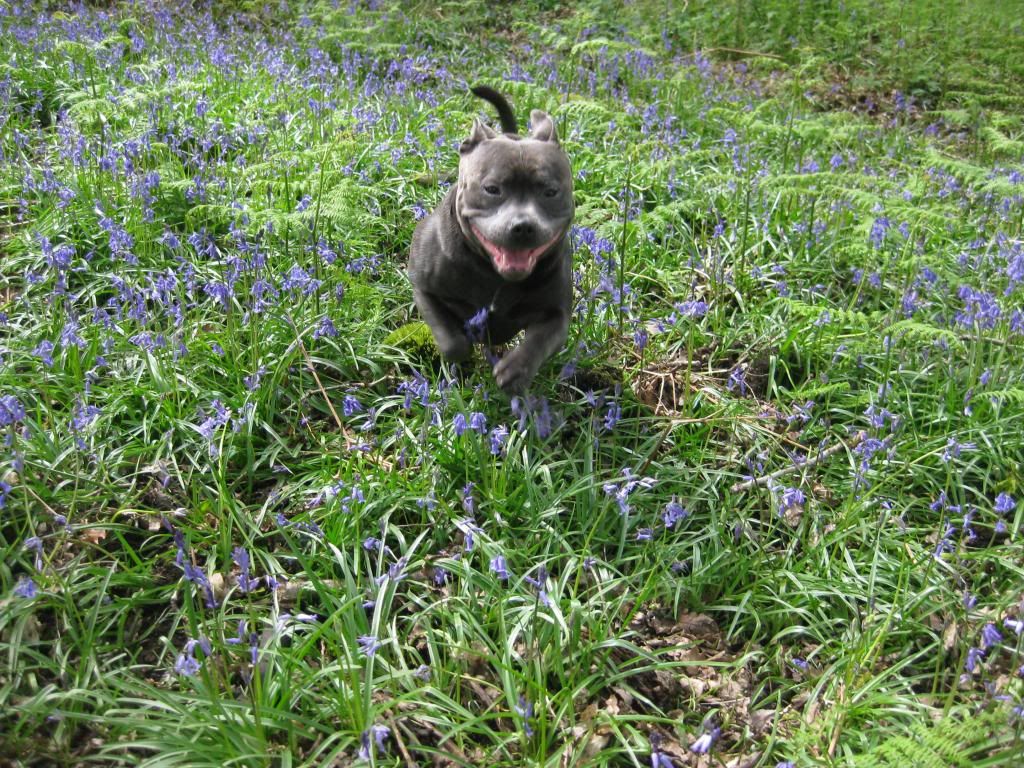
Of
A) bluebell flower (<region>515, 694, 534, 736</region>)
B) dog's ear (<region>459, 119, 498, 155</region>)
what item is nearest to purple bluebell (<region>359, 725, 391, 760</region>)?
bluebell flower (<region>515, 694, 534, 736</region>)

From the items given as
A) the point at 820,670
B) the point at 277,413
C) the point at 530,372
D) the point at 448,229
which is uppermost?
the point at 448,229

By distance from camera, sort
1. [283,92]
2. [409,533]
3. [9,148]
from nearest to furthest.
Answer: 1. [409,533]
2. [9,148]
3. [283,92]

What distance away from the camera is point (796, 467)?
3.91 meters

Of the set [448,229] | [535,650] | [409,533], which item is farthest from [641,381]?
[535,650]

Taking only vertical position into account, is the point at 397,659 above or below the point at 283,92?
below

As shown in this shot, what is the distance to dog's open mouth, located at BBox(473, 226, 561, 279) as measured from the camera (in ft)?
13.0

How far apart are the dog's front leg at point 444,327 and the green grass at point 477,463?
0.21 m

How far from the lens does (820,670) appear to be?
3.25 metres

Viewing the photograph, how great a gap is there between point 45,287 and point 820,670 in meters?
4.49

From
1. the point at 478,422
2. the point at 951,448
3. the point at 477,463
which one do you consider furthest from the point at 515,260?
the point at 951,448

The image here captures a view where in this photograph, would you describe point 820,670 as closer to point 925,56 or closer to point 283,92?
point 283,92

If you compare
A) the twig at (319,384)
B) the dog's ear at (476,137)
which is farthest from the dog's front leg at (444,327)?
the dog's ear at (476,137)

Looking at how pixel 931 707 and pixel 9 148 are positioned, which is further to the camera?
pixel 9 148

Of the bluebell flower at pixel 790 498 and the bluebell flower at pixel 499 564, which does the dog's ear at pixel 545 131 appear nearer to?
the bluebell flower at pixel 790 498
